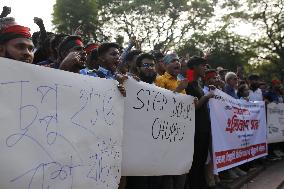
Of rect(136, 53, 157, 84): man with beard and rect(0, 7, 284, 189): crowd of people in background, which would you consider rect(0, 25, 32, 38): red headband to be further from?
rect(136, 53, 157, 84): man with beard

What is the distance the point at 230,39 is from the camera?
36.9 meters

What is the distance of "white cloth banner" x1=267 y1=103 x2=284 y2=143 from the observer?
940 centimetres

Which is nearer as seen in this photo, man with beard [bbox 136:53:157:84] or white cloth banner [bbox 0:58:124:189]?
white cloth banner [bbox 0:58:124:189]

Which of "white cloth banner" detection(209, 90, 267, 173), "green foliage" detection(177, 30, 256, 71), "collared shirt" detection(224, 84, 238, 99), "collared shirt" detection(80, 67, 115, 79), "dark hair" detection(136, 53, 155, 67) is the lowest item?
"white cloth banner" detection(209, 90, 267, 173)

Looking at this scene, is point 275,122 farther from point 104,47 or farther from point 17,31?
point 17,31

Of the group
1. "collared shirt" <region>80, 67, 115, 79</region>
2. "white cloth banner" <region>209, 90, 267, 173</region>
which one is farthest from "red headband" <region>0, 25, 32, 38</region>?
"white cloth banner" <region>209, 90, 267, 173</region>

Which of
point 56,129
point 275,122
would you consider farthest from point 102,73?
point 275,122

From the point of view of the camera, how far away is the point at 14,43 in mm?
3068

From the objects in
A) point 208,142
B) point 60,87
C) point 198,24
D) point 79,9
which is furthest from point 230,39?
point 60,87

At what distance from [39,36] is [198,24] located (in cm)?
3463

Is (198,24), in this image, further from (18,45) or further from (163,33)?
(18,45)

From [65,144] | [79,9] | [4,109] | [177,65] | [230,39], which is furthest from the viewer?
[230,39]

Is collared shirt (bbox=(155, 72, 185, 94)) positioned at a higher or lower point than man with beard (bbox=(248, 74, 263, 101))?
lower

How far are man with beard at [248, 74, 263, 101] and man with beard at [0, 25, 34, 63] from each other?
686 centimetres
